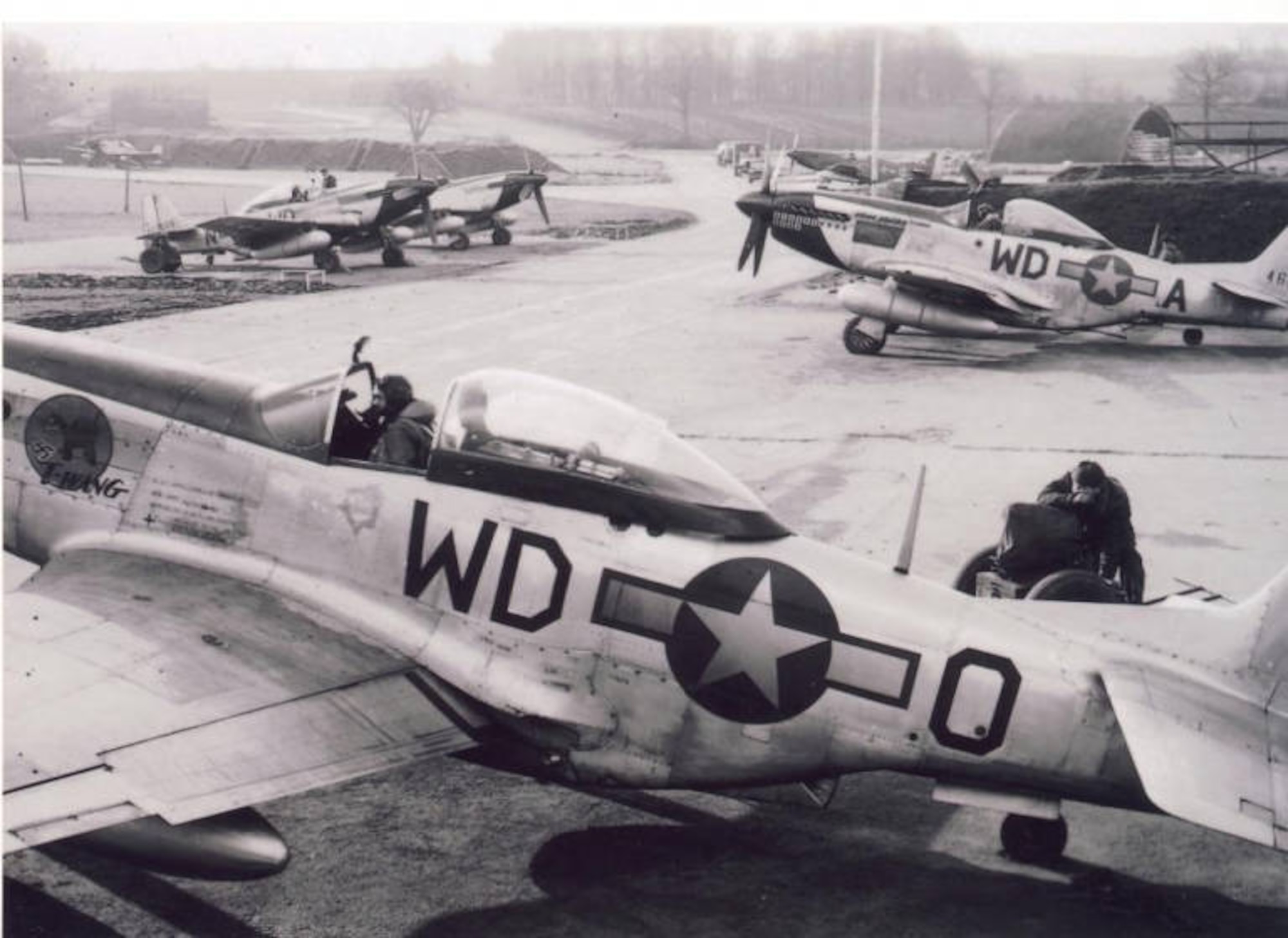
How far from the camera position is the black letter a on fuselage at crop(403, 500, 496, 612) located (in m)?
5.23

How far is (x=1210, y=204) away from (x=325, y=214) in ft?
53.7

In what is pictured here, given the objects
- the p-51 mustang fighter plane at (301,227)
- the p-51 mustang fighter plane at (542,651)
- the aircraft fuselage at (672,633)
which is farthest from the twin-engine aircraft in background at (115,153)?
the aircraft fuselage at (672,633)

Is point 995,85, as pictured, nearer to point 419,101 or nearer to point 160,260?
point 160,260

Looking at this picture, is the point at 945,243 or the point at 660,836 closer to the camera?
the point at 660,836

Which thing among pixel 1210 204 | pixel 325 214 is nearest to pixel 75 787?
pixel 1210 204

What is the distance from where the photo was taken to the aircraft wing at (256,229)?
25.4 m

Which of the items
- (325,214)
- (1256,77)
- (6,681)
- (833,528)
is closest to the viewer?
(6,681)

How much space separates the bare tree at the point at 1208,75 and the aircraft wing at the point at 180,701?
22.7 feet

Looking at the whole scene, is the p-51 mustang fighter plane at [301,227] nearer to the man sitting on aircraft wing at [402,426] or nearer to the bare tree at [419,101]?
the bare tree at [419,101]

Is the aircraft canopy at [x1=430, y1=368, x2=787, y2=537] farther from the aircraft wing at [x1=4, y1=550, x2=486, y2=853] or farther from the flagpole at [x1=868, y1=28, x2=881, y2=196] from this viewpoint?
the flagpole at [x1=868, y1=28, x2=881, y2=196]

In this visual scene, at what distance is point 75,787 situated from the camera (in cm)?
406

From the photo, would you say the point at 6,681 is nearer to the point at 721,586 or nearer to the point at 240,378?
the point at 240,378

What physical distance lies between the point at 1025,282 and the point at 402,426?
45.5 ft

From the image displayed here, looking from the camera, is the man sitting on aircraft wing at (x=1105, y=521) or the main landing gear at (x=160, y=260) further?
the main landing gear at (x=160, y=260)
